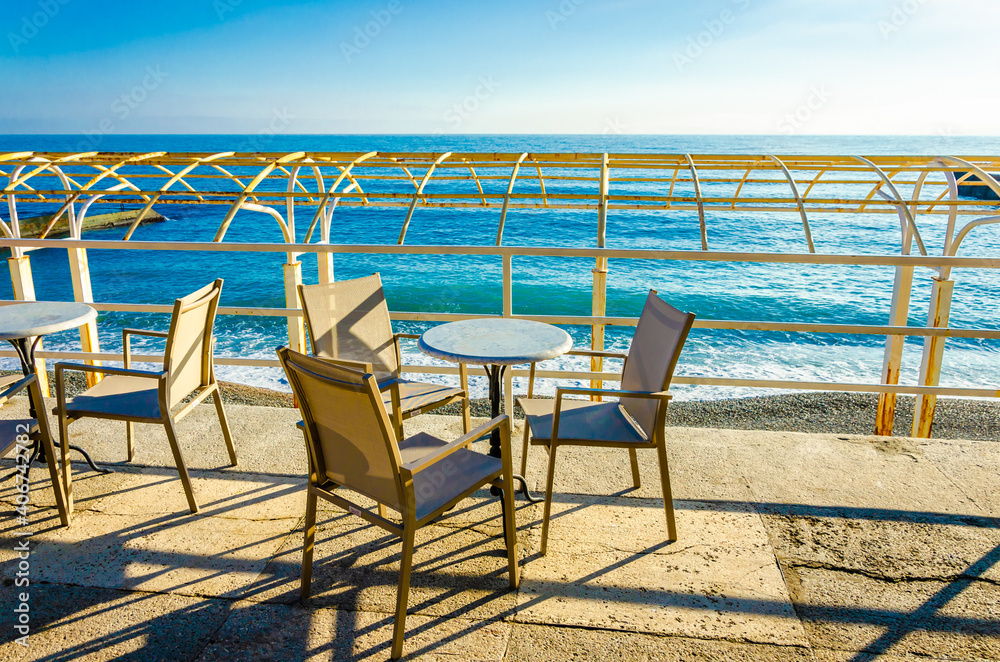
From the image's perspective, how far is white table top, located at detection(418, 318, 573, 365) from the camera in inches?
97.7

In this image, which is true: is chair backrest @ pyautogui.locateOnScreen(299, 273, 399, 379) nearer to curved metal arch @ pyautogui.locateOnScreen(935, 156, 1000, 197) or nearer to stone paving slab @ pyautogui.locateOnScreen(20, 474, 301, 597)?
stone paving slab @ pyautogui.locateOnScreen(20, 474, 301, 597)

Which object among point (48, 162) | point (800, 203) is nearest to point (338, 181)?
point (48, 162)

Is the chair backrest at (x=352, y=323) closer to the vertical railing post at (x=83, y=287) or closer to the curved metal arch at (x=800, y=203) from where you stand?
the curved metal arch at (x=800, y=203)

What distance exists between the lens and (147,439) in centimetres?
339

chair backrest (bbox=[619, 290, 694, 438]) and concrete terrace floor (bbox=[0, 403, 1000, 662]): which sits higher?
chair backrest (bbox=[619, 290, 694, 438])

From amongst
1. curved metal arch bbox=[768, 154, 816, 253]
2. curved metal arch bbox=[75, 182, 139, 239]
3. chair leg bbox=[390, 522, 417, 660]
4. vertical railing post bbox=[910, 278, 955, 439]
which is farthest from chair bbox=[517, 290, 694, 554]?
curved metal arch bbox=[75, 182, 139, 239]

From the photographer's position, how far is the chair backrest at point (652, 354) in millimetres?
2308

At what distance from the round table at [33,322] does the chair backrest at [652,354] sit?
256cm

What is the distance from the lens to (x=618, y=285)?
18.8m

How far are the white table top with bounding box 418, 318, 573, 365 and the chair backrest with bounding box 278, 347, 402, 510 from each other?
664 mm

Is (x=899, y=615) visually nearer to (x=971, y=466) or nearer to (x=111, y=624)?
(x=971, y=466)

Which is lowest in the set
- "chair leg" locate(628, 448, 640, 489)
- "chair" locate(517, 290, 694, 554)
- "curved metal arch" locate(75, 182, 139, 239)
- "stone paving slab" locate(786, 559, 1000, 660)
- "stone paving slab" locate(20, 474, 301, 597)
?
"stone paving slab" locate(786, 559, 1000, 660)

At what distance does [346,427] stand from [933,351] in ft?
14.1

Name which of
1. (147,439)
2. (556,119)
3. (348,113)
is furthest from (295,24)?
(147,439)
